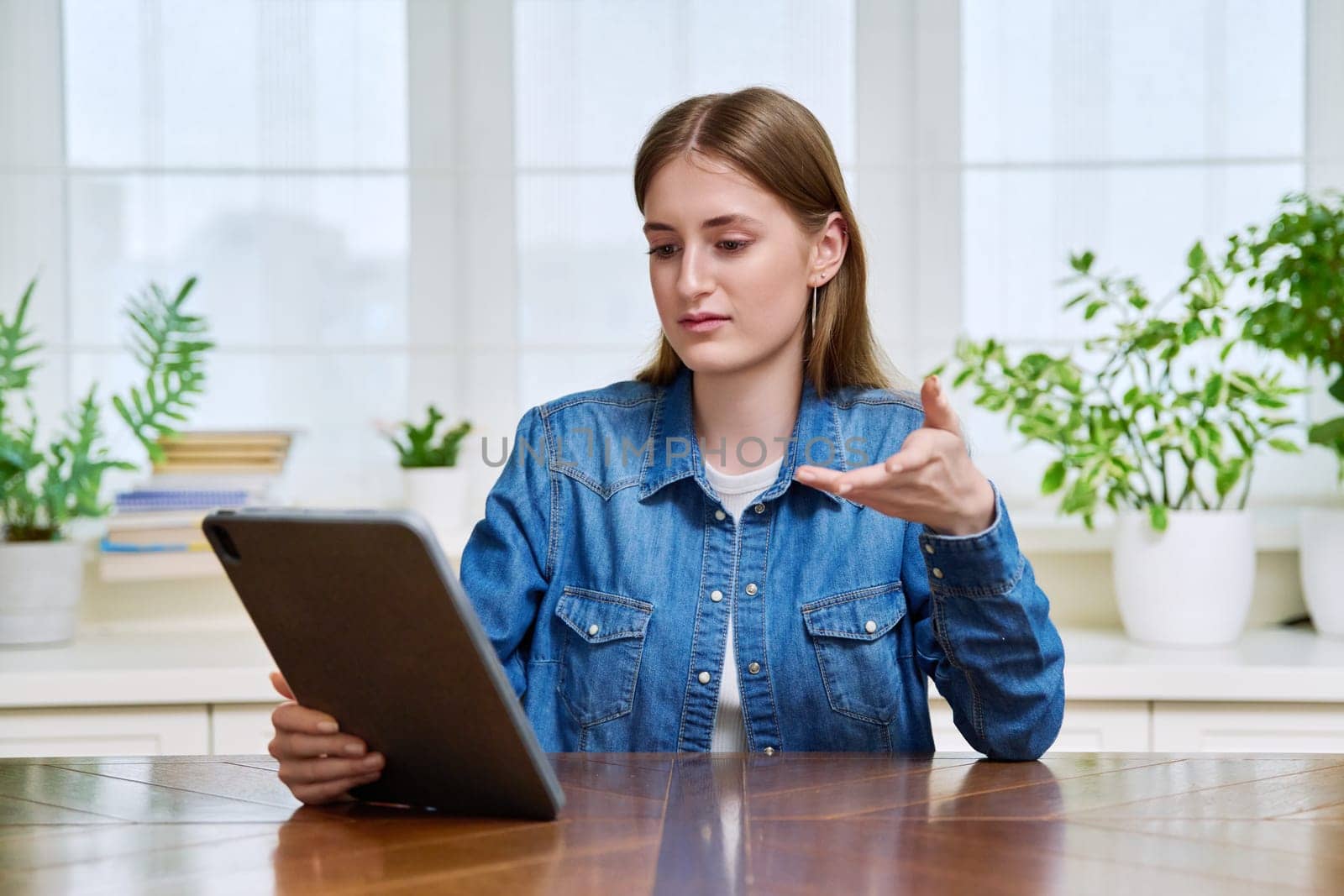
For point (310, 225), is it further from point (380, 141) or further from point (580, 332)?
point (580, 332)

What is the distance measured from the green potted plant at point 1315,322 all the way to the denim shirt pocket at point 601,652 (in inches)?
49.6

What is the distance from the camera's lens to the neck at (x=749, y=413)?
1.60 meters

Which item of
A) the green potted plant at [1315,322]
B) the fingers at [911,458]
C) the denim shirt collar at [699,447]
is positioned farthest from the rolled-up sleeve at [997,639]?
the green potted plant at [1315,322]

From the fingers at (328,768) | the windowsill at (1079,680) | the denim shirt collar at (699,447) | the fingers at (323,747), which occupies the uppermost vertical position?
the denim shirt collar at (699,447)

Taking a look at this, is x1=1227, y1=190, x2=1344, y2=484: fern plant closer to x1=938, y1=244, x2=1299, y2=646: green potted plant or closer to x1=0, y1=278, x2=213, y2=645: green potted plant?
x1=938, y1=244, x2=1299, y2=646: green potted plant

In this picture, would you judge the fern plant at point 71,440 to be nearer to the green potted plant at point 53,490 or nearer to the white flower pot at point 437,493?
the green potted plant at point 53,490

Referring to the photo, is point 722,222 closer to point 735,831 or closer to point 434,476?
point 735,831

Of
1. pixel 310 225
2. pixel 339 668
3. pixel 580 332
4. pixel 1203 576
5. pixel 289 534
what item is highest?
pixel 310 225

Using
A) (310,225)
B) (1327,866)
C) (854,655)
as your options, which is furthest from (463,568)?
(310,225)

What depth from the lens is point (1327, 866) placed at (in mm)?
821

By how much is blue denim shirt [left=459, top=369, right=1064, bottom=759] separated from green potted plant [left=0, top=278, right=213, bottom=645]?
1.04 meters

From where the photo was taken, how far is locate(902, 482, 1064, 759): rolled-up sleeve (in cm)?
117

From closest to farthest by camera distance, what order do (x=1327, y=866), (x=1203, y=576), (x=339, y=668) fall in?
(x=1327, y=866) → (x=339, y=668) → (x=1203, y=576)

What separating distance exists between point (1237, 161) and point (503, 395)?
1527mm
